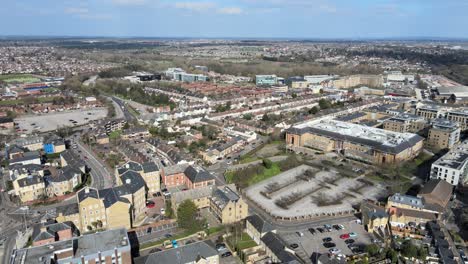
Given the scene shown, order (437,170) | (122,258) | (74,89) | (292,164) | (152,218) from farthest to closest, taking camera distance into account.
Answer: (74,89), (292,164), (437,170), (152,218), (122,258)

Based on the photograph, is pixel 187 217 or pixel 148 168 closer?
pixel 187 217

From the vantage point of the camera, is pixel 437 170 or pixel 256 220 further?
pixel 437 170

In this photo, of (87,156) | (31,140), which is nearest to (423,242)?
(87,156)

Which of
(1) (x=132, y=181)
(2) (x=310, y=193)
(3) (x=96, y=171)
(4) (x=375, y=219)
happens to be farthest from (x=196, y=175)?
(4) (x=375, y=219)

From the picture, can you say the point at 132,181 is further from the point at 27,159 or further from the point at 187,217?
the point at 27,159

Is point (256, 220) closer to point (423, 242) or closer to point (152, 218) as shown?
point (152, 218)
